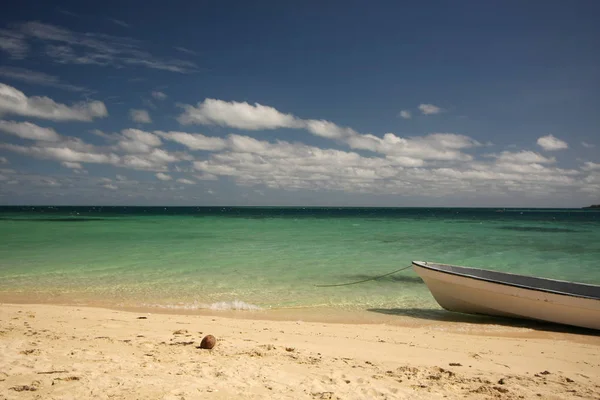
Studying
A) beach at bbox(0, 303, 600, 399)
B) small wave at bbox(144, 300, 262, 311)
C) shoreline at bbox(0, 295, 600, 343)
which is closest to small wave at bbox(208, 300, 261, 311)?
small wave at bbox(144, 300, 262, 311)

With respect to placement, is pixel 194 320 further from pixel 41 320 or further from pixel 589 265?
pixel 589 265

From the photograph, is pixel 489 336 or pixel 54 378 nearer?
pixel 54 378

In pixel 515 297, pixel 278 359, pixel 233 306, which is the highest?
pixel 515 297

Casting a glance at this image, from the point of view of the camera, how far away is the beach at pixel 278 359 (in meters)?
4.68

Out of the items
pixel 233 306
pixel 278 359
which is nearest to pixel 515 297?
pixel 278 359

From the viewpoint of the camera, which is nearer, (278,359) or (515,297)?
(278,359)

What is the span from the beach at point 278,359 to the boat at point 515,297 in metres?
0.37

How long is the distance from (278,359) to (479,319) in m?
6.46

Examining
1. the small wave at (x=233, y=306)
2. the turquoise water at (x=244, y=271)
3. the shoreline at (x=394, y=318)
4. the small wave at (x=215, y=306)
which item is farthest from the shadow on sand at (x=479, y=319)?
the small wave at (x=215, y=306)

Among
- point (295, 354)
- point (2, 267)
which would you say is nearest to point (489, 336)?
point (295, 354)

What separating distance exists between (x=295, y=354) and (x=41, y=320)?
5478mm

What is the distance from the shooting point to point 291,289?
42.8 feet

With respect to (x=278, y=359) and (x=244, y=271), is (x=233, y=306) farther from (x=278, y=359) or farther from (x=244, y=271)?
(x=244, y=271)

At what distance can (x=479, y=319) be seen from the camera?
10125 mm
